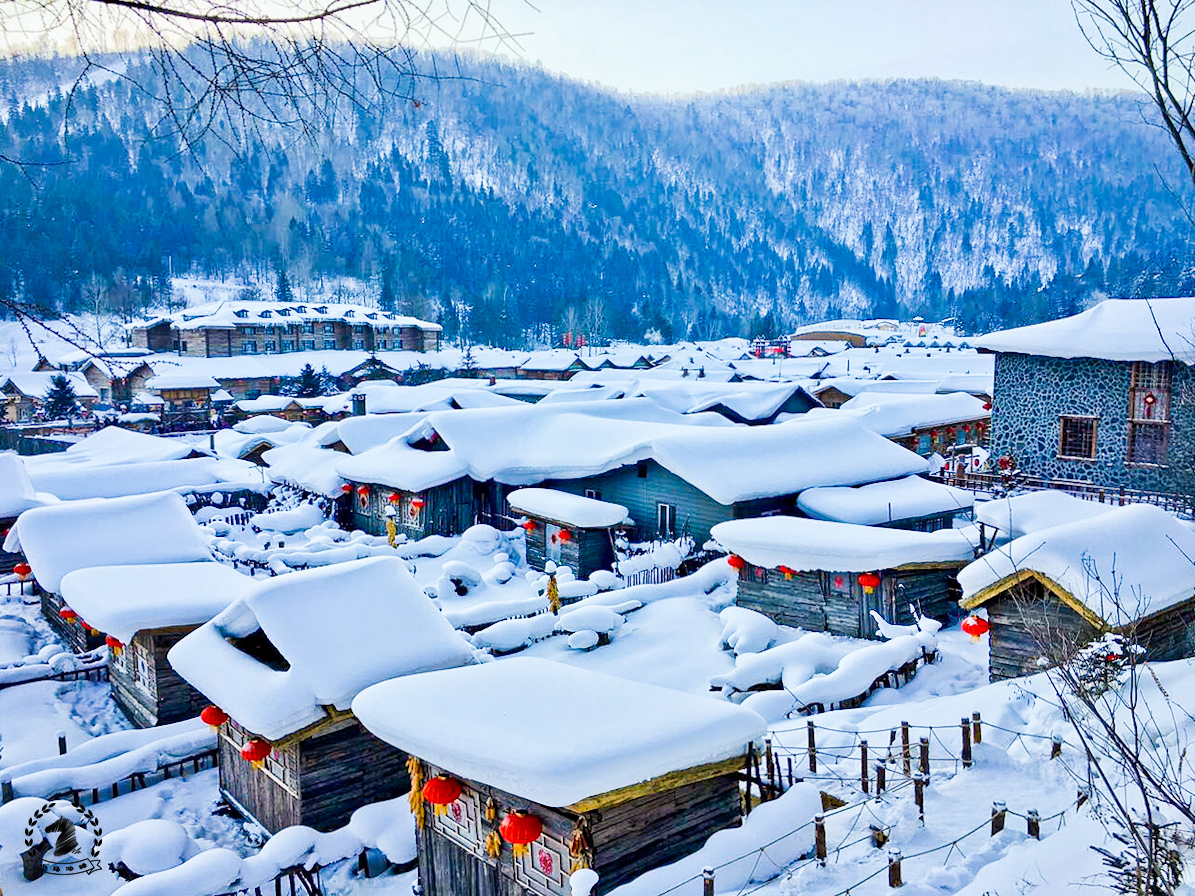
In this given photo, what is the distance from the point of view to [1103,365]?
82.6 ft

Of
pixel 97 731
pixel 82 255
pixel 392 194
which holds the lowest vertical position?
pixel 97 731

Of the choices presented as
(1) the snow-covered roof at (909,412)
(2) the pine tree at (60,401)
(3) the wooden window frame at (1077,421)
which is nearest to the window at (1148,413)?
(3) the wooden window frame at (1077,421)

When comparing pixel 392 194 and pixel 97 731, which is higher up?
pixel 392 194

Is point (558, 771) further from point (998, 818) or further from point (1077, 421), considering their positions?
point (1077, 421)

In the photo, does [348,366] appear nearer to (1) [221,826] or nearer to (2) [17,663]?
(2) [17,663]

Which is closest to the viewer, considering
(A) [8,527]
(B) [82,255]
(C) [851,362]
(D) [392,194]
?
(A) [8,527]

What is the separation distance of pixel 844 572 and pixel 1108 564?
18.6 feet

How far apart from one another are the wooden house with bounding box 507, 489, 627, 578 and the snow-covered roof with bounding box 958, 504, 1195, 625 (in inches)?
457

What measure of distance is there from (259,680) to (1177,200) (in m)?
11.4

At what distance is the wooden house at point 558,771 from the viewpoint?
764cm

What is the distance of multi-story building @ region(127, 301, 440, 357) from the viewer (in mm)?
79688

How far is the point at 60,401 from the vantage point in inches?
2138

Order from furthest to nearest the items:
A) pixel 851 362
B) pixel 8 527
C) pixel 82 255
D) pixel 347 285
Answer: pixel 347 285 → pixel 82 255 → pixel 851 362 → pixel 8 527

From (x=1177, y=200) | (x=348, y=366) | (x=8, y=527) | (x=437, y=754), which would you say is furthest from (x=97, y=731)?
(x=348, y=366)
